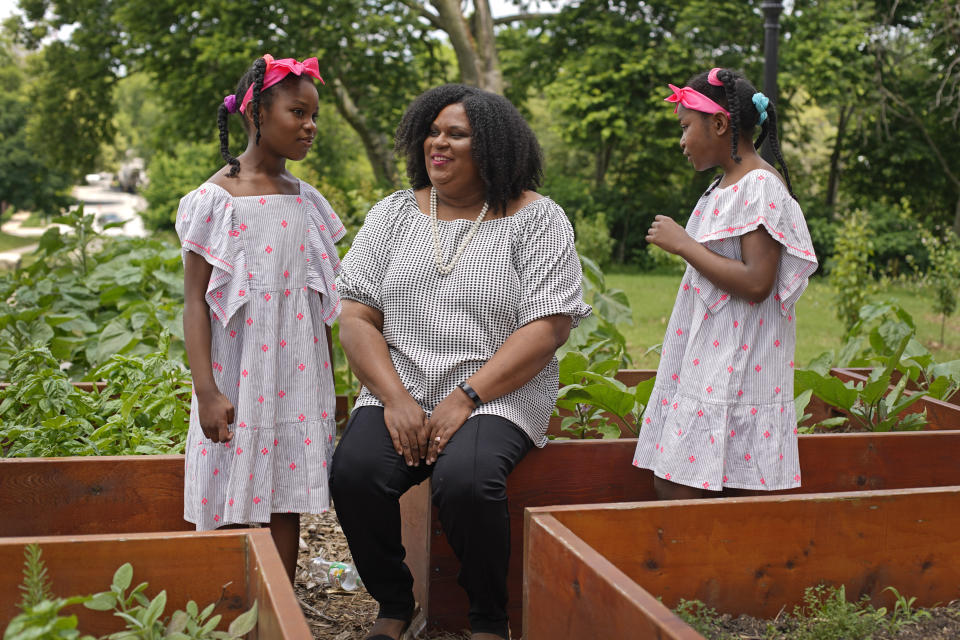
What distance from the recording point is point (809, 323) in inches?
452

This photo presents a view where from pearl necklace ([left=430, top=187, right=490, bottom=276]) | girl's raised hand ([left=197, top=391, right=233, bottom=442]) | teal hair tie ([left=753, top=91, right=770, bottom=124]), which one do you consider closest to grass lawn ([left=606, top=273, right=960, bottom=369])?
teal hair tie ([left=753, top=91, right=770, bottom=124])

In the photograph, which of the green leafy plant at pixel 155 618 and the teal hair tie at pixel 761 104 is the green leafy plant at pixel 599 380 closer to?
the teal hair tie at pixel 761 104

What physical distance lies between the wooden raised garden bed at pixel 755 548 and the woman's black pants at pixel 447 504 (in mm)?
335

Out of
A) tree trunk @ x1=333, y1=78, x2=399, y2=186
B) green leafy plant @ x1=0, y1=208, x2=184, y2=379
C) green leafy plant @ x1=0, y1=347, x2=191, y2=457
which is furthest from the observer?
tree trunk @ x1=333, y1=78, x2=399, y2=186

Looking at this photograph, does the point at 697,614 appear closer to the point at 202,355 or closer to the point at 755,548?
the point at 755,548

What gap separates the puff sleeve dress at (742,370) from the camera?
8.98 feet

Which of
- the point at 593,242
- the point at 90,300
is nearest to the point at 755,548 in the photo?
the point at 90,300

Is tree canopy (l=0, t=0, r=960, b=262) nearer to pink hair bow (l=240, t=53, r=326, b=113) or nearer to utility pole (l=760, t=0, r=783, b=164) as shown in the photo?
utility pole (l=760, t=0, r=783, b=164)

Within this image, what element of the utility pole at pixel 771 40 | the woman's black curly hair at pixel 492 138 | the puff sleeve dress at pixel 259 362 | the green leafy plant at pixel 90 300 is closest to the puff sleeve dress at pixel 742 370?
the woman's black curly hair at pixel 492 138

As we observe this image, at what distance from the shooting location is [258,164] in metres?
2.88

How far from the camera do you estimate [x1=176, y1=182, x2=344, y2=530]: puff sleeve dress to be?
2740mm

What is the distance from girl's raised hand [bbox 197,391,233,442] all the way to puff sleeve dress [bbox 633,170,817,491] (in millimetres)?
1258

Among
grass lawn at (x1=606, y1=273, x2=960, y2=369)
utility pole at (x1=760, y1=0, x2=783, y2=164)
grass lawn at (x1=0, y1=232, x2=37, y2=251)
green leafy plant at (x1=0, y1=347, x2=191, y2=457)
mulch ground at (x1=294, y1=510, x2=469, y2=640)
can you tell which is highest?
utility pole at (x1=760, y1=0, x2=783, y2=164)

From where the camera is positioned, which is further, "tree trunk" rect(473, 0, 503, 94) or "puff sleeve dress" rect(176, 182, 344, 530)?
"tree trunk" rect(473, 0, 503, 94)
